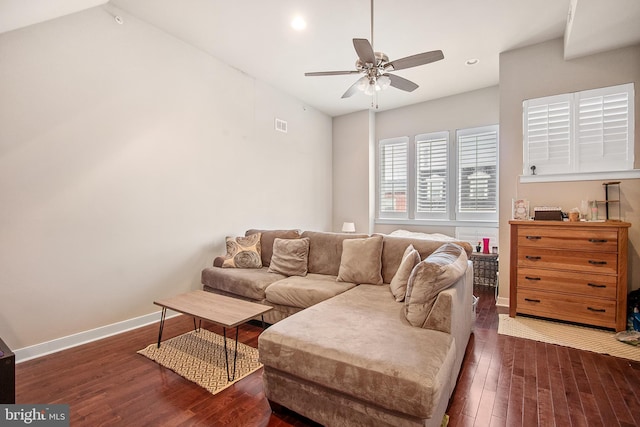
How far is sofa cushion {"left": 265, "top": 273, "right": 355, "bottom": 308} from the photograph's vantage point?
279 centimetres

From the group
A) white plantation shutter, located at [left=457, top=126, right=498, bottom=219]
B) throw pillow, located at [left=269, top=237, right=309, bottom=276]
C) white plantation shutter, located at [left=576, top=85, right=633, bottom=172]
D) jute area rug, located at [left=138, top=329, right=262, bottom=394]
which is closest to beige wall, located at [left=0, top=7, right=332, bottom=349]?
jute area rug, located at [left=138, top=329, right=262, bottom=394]

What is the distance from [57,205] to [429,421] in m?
3.27

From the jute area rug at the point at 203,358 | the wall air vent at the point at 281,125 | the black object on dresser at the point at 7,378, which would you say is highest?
the wall air vent at the point at 281,125

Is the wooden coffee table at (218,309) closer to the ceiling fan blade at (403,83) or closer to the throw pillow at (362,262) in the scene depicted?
the throw pillow at (362,262)

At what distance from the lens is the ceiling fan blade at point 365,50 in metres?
2.29

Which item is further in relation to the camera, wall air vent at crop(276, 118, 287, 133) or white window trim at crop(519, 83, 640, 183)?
wall air vent at crop(276, 118, 287, 133)

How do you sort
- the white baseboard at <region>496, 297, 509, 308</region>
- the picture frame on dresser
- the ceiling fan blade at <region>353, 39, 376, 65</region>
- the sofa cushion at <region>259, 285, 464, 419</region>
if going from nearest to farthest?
the sofa cushion at <region>259, 285, 464, 419</region> → the ceiling fan blade at <region>353, 39, 376, 65</region> → the picture frame on dresser → the white baseboard at <region>496, 297, 509, 308</region>

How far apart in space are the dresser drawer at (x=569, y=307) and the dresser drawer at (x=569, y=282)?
57 mm

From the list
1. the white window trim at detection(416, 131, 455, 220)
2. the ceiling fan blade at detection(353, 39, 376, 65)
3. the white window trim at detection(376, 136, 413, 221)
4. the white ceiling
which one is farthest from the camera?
the white window trim at detection(376, 136, 413, 221)

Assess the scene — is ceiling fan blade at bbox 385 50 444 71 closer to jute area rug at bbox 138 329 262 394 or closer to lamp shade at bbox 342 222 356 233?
jute area rug at bbox 138 329 262 394

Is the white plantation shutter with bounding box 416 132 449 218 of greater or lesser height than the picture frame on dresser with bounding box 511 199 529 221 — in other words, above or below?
above

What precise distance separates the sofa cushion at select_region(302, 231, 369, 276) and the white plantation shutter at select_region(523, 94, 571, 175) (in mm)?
2327

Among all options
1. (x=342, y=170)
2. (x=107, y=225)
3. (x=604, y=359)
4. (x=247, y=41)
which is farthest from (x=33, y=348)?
(x=342, y=170)

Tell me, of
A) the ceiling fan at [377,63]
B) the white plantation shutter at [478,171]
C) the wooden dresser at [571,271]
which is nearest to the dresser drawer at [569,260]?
the wooden dresser at [571,271]
